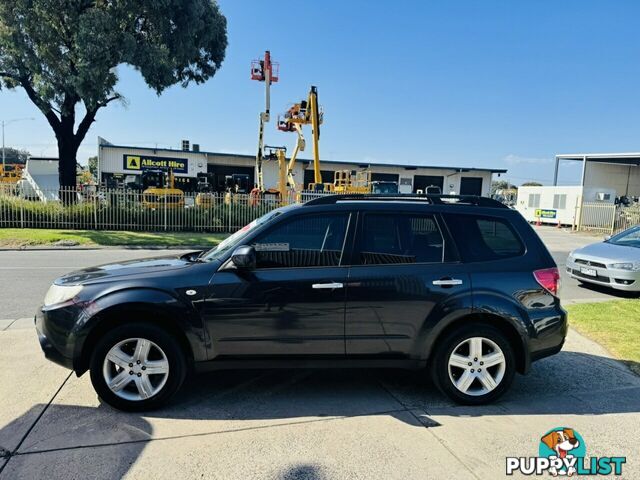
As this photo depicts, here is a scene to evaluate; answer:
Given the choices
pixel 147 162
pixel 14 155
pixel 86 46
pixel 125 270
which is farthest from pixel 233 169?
pixel 14 155

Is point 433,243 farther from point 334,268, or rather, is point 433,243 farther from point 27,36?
point 27,36

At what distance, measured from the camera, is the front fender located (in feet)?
11.3

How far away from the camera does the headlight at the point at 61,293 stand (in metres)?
3.53

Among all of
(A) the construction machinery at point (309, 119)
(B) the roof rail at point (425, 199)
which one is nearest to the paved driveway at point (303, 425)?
(B) the roof rail at point (425, 199)

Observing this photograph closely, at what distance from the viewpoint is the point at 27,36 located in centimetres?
1644

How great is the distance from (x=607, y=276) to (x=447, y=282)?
6.75 m

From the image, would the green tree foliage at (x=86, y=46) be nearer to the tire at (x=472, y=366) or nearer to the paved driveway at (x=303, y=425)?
the paved driveway at (x=303, y=425)

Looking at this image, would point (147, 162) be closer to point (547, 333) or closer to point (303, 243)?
point (303, 243)

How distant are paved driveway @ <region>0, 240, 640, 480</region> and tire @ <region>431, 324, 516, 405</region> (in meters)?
0.14

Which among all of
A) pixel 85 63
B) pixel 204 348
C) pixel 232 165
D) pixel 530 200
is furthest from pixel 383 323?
pixel 232 165

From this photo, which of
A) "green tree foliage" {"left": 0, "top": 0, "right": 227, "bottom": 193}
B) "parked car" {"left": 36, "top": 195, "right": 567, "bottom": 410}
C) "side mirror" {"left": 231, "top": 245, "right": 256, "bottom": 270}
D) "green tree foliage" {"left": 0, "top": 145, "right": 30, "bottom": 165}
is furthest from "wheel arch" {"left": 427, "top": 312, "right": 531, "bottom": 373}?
"green tree foliage" {"left": 0, "top": 145, "right": 30, "bottom": 165}

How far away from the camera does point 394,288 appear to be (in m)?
3.66

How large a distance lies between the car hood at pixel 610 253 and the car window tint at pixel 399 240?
6.74 meters

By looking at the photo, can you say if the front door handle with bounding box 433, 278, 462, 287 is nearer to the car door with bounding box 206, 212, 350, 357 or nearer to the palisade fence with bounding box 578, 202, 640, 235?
the car door with bounding box 206, 212, 350, 357
